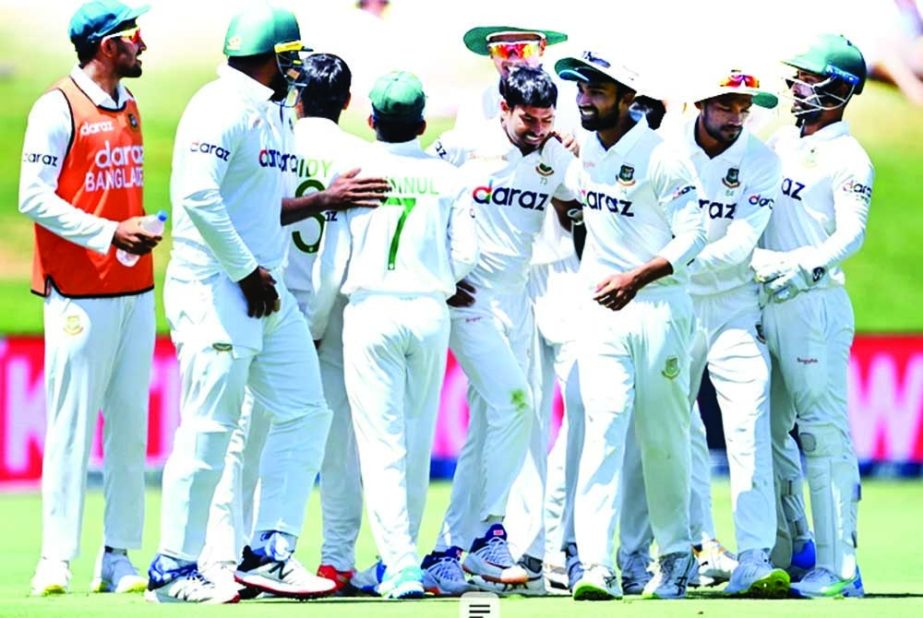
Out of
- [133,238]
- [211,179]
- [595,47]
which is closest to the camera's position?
[211,179]

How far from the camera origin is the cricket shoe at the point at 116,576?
28.9 feet

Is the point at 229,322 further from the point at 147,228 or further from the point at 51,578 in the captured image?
the point at 51,578

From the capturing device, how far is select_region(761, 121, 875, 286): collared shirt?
9008mm

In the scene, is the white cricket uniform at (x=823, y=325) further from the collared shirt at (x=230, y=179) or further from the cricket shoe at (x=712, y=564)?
the collared shirt at (x=230, y=179)

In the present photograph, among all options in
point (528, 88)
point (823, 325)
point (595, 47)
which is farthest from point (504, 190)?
point (595, 47)

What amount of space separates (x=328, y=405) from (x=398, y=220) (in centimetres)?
97

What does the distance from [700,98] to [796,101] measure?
0.44 metres

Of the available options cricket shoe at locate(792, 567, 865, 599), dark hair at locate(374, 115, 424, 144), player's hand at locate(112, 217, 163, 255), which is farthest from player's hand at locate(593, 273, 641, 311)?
player's hand at locate(112, 217, 163, 255)

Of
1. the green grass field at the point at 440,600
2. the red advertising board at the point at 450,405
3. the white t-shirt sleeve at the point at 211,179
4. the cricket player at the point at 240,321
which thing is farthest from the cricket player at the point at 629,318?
the red advertising board at the point at 450,405

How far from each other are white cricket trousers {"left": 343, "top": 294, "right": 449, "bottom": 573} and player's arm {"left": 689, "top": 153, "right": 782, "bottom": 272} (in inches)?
44.6

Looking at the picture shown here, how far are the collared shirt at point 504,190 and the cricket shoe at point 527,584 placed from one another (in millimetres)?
1196

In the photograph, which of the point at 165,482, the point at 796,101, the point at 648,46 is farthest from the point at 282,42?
the point at 648,46

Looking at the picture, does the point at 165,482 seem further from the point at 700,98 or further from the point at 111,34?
the point at 700,98

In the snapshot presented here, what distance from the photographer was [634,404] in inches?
342
